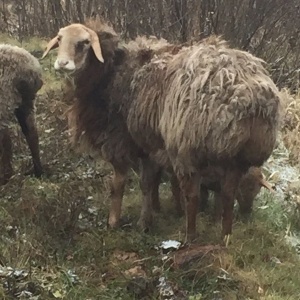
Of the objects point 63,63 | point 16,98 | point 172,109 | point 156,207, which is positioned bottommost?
point 156,207

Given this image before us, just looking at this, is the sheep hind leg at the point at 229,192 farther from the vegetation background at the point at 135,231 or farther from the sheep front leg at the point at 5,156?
the sheep front leg at the point at 5,156

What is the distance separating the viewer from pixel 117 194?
254 inches

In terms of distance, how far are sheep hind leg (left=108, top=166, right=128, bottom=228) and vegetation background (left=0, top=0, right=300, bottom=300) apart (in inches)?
5.3

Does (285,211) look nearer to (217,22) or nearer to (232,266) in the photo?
(232,266)

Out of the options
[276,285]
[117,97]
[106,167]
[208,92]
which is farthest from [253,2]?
[276,285]

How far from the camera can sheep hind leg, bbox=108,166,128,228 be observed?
21.0 feet

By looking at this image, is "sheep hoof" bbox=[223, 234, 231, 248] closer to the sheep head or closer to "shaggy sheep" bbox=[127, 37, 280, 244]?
"shaggy sheep" bbox=[127, 37, 280, 244]

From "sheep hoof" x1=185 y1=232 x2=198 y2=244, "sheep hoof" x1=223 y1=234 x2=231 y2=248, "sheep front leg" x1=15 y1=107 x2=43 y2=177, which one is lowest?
"sheep hoof" x1=185 y1=232 x2=198 y2=244

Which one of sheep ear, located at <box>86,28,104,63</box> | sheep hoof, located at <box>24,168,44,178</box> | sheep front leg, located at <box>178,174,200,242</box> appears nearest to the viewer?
sheep front leg, located at <box>178,174,200,242</box>

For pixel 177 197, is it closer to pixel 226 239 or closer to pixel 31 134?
pixel 226 239

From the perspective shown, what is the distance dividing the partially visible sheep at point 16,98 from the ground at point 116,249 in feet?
0.81

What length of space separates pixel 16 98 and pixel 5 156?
2.20 feet

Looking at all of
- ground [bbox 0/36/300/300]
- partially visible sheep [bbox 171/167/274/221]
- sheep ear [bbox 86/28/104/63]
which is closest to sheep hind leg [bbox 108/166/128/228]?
ground [bbox 0/36/300/300]

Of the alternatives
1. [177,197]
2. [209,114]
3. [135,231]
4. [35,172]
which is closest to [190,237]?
[135,231]
